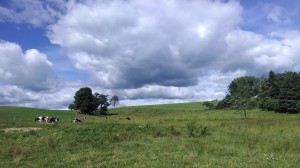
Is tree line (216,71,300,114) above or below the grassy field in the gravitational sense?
above

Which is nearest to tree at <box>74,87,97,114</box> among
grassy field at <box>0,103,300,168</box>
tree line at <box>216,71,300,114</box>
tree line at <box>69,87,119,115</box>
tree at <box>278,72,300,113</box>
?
tree line at <box>69,87,119,115</box>

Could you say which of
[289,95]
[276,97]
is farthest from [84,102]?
[289,95]

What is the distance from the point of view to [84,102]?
4801 inches

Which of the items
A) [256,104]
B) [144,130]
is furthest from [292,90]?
[144,130]

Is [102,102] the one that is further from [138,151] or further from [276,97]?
[138,151]

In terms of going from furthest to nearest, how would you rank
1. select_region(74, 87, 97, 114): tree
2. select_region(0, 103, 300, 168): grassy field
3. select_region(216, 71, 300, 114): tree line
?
select_region(74, 87, 97, 114): tree → select_region(216, 71, 300, 114): tree line → select_region(0, 103, 300, 168): grassy field

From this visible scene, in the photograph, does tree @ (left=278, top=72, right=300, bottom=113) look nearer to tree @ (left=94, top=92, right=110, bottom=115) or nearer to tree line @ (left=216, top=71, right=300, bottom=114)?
tree line @ (left=216, top=71, right=300, bottom=114)

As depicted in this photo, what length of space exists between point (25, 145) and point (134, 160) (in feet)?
26.9

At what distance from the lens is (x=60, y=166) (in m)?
14.6

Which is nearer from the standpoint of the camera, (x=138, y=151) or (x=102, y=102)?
(x=138, y=151)

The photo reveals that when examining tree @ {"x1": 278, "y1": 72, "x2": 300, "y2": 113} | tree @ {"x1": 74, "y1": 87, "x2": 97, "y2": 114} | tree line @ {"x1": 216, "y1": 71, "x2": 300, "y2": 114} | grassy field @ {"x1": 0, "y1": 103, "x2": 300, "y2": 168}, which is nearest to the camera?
grassy field @ {"x1": 0, "y1": 103, "x2": 300, "y2": 168}

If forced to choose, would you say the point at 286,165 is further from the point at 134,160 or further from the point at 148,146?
the point at 148,146

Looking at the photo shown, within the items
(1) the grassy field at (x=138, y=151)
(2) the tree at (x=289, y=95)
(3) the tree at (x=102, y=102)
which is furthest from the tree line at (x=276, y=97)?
(1) the grassy field at (x=138, y=151)

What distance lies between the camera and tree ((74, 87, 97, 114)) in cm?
12207
